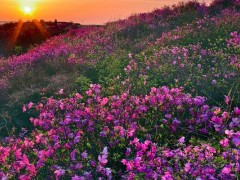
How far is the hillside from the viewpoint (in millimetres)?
4637

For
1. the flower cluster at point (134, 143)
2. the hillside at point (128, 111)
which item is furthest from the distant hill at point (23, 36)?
the flower cluster at point (134, 143)

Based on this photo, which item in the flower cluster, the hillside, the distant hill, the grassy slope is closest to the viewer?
the flower cluster

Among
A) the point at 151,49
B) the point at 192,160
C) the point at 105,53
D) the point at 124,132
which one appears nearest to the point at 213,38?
the point at 151,49

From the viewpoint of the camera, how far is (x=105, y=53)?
40.5 feet

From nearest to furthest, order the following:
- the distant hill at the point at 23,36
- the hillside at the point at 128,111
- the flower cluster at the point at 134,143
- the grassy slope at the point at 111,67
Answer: the flower cluster at the point at 134,143, the hillside at the point at 128,111, the grassy slope at the point at 111,67, the distant hill at the point at 23,36

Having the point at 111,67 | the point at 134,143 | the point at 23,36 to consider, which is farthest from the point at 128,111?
the point at 23,36

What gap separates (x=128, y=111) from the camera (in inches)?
253

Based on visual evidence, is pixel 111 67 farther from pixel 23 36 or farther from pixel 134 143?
pixel 23 36

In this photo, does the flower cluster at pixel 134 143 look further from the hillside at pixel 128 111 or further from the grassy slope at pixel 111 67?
the grassy slope at pixel 111 67

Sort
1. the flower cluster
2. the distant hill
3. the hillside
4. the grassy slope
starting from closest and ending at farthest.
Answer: the flower cluster < the hillside < the grassy slope < the distant hill

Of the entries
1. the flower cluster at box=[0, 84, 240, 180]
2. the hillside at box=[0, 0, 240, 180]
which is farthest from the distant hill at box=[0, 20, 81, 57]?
the flower cluster at box=[0, 84, 240, 180]

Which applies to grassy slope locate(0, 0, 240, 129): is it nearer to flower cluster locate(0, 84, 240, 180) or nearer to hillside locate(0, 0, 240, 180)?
hillside locate(0, 0, 240, 180)

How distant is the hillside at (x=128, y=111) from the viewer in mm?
4637

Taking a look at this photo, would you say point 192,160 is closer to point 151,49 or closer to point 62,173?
point 62,173
